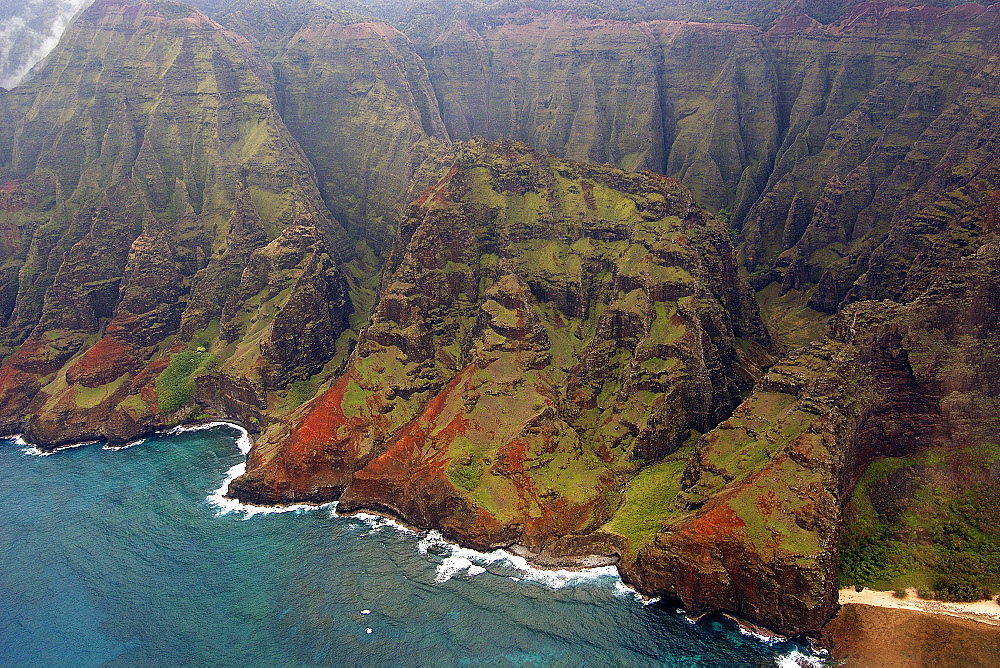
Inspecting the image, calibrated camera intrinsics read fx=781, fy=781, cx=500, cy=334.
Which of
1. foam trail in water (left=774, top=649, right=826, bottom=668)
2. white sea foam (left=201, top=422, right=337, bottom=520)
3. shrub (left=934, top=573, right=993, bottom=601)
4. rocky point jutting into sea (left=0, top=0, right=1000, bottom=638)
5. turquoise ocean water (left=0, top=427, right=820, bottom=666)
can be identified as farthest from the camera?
white sea foam (left=201, top=422, right=337, bottom=520)

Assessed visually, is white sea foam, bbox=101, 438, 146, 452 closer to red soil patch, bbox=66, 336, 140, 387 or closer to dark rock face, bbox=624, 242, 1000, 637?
red soil patch, bbox=66, 336, 140, 387

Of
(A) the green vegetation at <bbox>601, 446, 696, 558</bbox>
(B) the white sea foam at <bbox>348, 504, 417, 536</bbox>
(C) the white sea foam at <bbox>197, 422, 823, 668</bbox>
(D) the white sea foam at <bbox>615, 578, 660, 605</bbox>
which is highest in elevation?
(A) the green vegetation at <bbox>601, 446, 696, 558</bbox>

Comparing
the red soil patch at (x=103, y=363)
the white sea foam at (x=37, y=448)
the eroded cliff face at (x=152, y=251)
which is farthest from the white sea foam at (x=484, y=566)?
the red soil patch at (x=103, y=363)

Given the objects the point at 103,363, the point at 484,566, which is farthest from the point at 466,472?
the point at 103,363

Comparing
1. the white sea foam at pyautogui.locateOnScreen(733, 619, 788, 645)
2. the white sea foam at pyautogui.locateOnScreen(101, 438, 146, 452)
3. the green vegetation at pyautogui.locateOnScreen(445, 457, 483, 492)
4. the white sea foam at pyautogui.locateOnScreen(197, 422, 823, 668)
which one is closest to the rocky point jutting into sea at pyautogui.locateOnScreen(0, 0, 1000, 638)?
the green vegetation at pyautogui.locateOnScreen(445, 457, 483, 492)

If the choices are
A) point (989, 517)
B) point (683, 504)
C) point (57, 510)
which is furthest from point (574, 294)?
point (57, 510)
